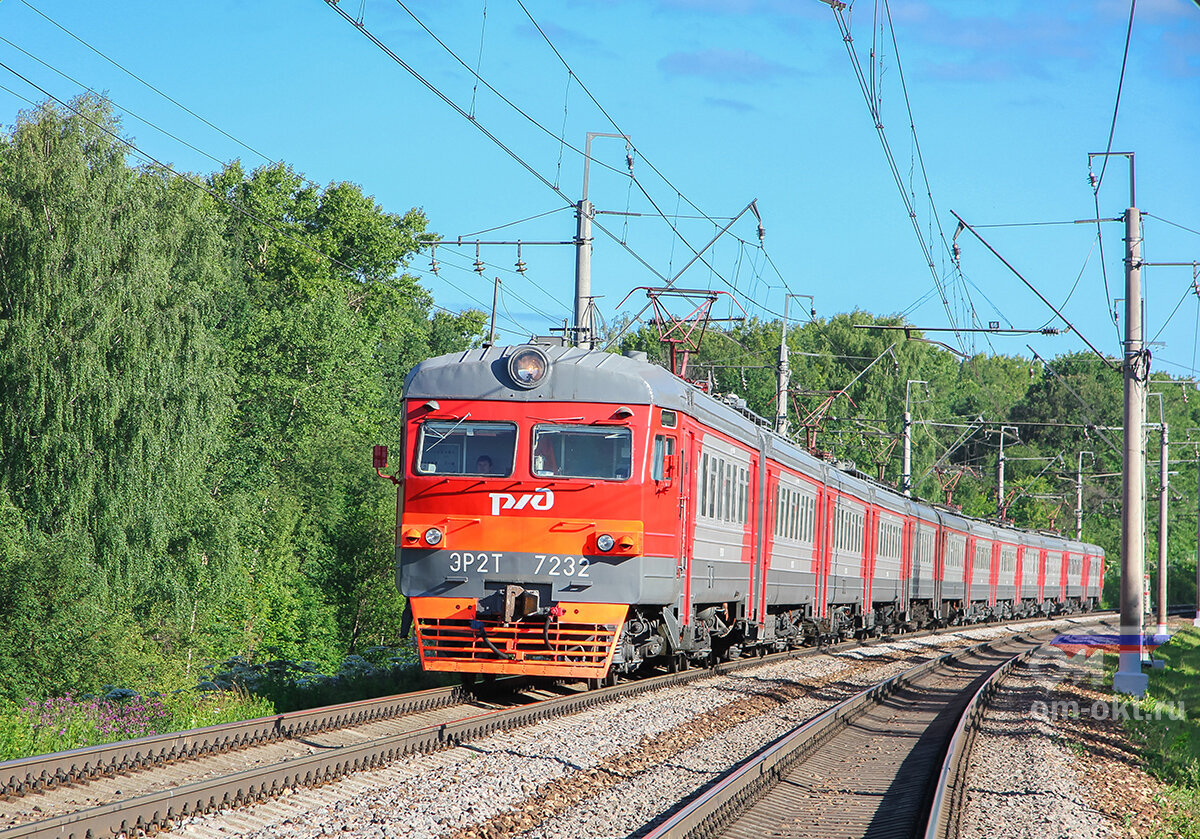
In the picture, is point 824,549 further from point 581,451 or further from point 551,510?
point 551,510

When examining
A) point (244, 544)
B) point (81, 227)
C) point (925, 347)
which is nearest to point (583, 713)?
point (81, 227)

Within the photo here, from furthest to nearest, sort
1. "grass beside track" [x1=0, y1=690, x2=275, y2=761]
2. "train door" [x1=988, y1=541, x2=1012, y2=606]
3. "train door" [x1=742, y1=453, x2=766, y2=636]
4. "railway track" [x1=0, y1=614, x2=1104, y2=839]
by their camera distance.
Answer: "train door" [x1=988, y1=541, x2=1012, y2=606] < "train door" [x1=742, y1=453, x2=766, y2=636] < "grass beside track" [x1=0, y1=690, x2=275, y2=761] < "railway track" [x1=0, y1=614, x2=1104, y2=839]

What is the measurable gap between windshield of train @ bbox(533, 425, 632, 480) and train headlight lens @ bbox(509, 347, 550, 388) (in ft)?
1.48

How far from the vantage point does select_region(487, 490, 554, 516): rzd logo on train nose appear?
12281mm

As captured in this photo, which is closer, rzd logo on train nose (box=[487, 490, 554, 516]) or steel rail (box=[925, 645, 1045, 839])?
steel rail (box=[925, 645, 1045, 839])

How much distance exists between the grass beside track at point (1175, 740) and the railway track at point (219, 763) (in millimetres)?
5415

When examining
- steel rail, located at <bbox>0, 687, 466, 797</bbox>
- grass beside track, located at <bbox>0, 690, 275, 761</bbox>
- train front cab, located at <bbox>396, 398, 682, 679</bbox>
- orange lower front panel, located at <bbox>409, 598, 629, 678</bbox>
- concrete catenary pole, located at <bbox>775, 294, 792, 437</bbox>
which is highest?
concrete catenary pole, located at <bbox>775, 294, 792, 437</bbox>

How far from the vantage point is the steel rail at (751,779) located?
7.73 meters

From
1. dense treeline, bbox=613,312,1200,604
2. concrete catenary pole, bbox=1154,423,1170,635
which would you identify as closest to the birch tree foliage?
concrete catenary pole, bbox=1154,423,1170,635

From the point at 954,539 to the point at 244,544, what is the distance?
2046cm

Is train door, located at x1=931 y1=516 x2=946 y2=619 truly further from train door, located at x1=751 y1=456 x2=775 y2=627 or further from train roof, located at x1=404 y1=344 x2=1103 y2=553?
train roof, located at x1=404 y1=344 x2=1103 y2=553

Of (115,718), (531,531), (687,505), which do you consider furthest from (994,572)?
(115,718)

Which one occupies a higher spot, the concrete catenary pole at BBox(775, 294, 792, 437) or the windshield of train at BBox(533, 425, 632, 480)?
the concrete catenary pole at BBox(775, 294, 792, 437)

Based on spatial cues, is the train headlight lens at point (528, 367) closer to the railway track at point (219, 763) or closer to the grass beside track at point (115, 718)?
the railway track at point (219, 763)
